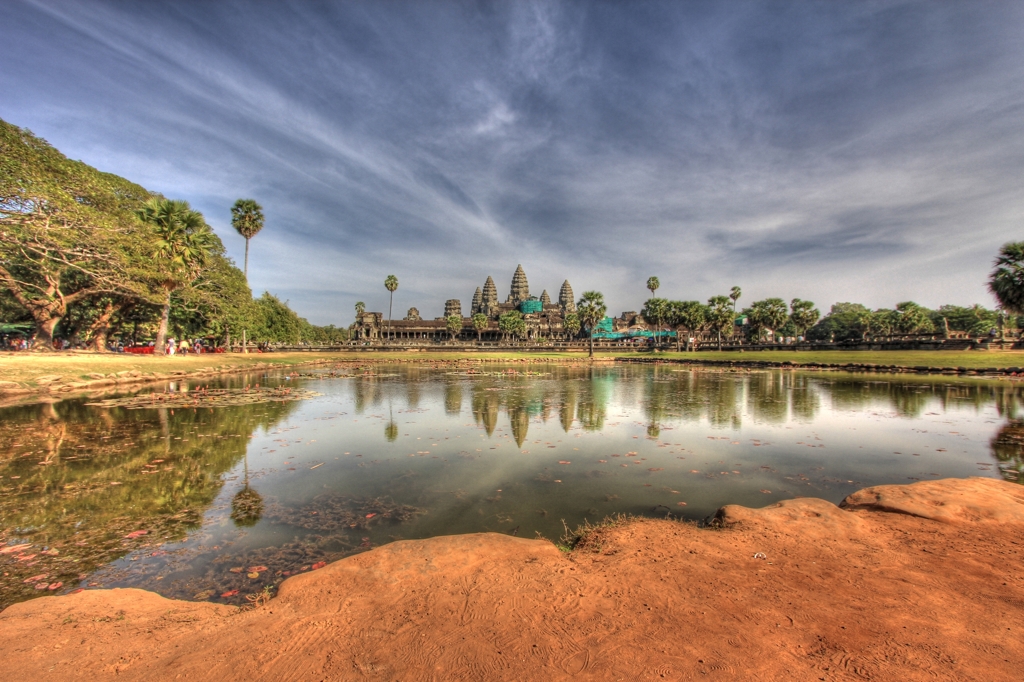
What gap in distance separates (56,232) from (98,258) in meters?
3.24

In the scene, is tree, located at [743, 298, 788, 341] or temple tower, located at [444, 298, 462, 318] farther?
temple tower, located at [444, 298, 462, 318]

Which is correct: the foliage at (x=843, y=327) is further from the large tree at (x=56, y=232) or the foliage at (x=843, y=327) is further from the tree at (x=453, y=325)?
the large tree at (x=56, y=232)

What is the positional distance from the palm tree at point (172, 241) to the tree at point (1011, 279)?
232ft

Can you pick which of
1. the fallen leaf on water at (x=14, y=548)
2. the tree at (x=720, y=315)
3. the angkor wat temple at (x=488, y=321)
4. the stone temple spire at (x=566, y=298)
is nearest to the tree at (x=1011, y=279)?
the tree at (x=720, y=315)

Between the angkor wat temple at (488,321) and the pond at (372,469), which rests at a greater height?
the angkor wat temple at (488,321)

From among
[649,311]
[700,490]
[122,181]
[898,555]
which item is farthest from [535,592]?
[649,311]

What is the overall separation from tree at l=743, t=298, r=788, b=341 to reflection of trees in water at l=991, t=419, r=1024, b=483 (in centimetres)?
6038

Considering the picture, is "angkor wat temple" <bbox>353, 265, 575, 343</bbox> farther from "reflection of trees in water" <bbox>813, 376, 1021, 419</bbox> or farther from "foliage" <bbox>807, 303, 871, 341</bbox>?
"reflection of trees in water" <bbox>813, 376, 1021, 419</bbox>

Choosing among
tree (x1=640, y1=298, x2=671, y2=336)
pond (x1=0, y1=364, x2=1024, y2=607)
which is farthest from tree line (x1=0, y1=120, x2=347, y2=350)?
tree (x1=640, y1=298, x2=671, y2=336)

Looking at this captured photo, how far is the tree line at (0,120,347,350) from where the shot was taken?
2053 cm

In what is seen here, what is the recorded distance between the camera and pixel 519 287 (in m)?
140

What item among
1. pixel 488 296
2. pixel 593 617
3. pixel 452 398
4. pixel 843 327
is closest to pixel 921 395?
pixel 452 398

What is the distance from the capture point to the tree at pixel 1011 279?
37.7 metres

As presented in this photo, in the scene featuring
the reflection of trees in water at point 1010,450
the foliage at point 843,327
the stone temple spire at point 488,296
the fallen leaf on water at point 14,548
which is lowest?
the reflection of trees in water at point 1010,450
